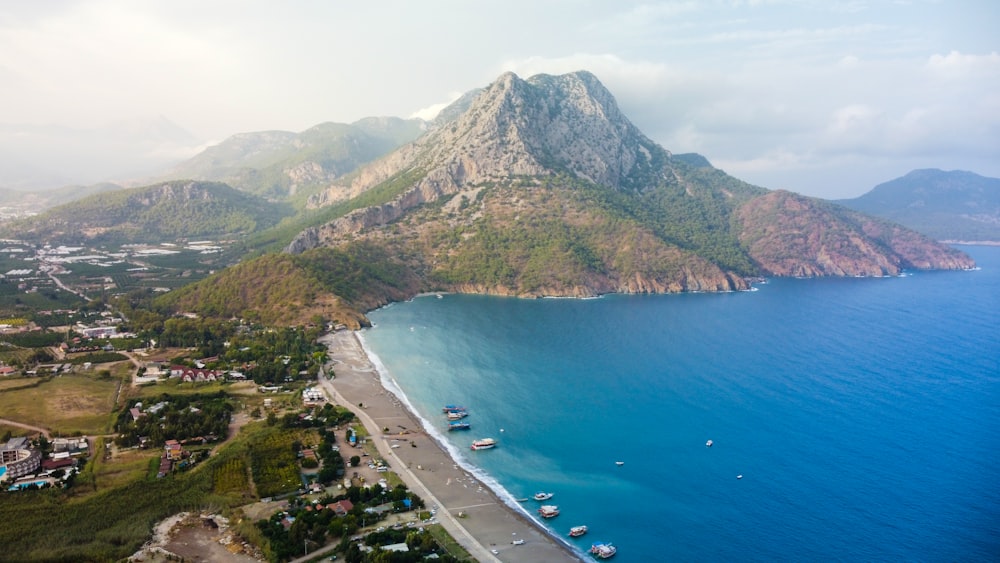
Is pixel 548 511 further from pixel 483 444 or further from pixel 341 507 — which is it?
pixel 341 507

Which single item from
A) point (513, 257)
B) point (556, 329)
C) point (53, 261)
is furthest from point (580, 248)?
point (53, 261)

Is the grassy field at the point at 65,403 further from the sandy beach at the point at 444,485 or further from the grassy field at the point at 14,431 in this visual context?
the sandy beach at the point at 444,485

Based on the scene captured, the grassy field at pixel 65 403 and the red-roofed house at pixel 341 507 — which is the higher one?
the grassy field at pixel 65 403

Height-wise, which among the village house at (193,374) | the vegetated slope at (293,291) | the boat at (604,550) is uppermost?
the vegetated slope at (293,291)

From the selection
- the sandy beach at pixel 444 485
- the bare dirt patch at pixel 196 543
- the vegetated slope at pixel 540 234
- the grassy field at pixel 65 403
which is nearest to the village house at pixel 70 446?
the grassy field at pixel 65 403

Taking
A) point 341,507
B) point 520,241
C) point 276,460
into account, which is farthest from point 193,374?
point 520,241

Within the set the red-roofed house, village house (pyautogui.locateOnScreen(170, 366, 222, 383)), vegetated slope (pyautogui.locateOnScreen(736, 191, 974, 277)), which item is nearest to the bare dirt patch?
the red-roofed house

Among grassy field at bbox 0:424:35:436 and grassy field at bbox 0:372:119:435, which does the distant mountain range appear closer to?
grassy field at bbox 0:372:119:435
